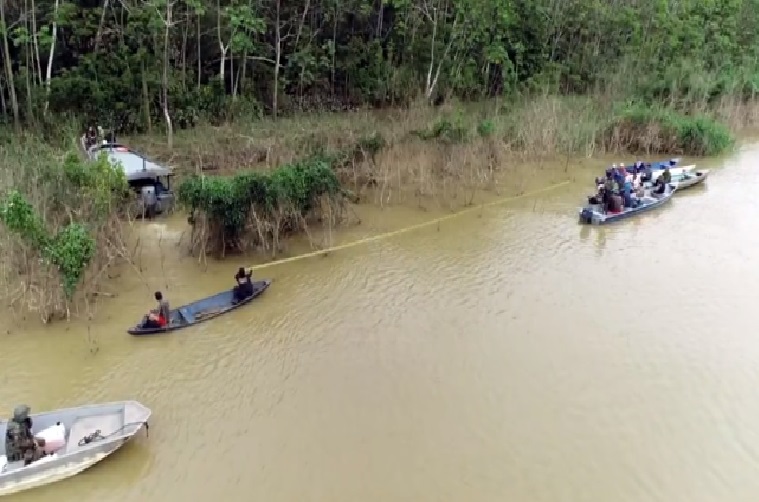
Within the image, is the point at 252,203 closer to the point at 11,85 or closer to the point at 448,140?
the point at 448,140

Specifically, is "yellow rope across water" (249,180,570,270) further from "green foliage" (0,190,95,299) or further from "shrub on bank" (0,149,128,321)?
"green foliage" (0,190,95,299)

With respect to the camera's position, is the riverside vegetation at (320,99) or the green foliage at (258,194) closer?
the green foliage at (258,194)

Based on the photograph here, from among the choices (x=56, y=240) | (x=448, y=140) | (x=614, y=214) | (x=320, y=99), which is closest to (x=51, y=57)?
(x=320, y=99)

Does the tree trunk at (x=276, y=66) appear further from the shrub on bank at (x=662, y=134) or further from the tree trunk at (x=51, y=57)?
the shrub on bank at (x=662, y=134)

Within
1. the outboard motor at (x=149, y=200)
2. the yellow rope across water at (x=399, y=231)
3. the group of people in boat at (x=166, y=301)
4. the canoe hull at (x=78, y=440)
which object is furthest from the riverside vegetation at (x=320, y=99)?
the canoe hull at (x=78, y=440)

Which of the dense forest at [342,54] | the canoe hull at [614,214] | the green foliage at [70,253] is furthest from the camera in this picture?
the dense forest at [342,54]

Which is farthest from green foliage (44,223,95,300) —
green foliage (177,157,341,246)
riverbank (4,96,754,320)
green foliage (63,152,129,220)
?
green foliage (177,157,341,246)
